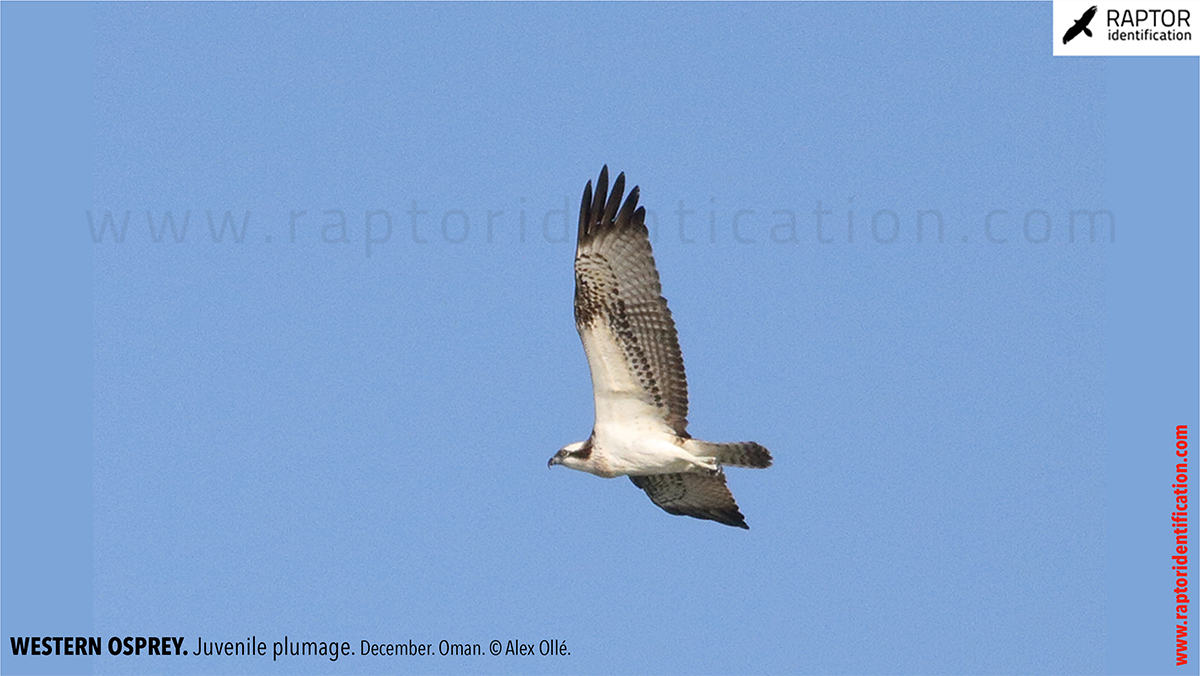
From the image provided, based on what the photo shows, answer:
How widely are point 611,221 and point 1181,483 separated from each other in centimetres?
499

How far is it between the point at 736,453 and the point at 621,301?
1364mm

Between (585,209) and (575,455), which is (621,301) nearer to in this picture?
(585,209)

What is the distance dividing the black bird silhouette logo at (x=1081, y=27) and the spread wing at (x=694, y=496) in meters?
5.11

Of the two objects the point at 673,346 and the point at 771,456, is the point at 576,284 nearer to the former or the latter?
the point at 673,346

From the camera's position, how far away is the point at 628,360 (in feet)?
40.3

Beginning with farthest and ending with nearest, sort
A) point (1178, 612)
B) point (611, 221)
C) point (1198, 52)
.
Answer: point (1198, 52)
point (1178, 612)
point (611, 221)

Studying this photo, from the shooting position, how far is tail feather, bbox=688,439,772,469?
12.2 metres

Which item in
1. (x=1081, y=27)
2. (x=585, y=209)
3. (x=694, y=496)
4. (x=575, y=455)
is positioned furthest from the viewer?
(x=1081, y=27)

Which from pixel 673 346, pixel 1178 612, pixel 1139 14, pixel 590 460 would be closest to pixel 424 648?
pixel 590 460

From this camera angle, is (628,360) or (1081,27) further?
(1081,27)

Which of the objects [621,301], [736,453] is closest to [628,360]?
[621,301]

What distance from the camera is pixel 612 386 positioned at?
12.4 meters

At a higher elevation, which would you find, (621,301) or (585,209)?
(585,209)

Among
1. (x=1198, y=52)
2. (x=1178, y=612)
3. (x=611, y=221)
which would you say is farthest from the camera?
(x=1198, y=52)
